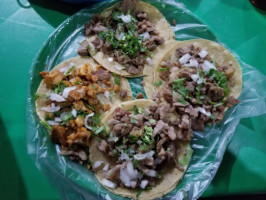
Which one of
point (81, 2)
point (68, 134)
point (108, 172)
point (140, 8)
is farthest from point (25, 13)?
point (108, 172)

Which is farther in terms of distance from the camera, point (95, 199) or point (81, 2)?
point (81, 2)

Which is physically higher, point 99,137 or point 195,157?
point 99,137

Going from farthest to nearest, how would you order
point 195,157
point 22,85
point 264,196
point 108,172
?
1. point 264,196
2. point 22,85
3. point 195,157
4. point 108,172

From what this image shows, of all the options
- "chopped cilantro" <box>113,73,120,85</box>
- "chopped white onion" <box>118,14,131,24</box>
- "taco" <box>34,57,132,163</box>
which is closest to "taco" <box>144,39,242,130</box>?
"chopped cilantro" <box>113,73,120,85</box>

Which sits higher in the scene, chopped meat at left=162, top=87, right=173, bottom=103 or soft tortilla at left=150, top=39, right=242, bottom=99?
soft tortilla at left=150, top=39, right=242, bottom=99

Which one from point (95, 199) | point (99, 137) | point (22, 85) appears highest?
point (22, 85)

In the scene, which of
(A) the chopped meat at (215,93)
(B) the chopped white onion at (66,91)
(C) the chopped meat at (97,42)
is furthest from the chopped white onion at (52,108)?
(A) the chopped meat at (215,93)

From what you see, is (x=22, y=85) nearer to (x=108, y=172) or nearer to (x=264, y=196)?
(x=108, y=172)

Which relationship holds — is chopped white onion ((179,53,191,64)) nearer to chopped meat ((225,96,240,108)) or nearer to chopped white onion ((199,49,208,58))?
chopped white onion ((199,49,208,58))
